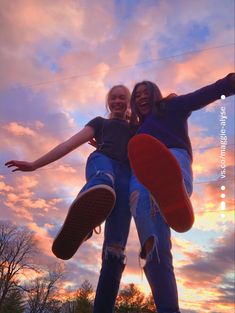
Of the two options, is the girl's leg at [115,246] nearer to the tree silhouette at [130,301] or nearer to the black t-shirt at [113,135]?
the black t-shirt at [113,135]

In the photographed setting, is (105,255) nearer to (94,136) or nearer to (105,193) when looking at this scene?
(105,193)

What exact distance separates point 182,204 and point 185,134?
63 cm

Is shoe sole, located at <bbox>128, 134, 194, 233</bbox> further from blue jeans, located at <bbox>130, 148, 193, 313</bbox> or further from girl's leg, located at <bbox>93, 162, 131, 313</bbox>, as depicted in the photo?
girl's leg, located at <bbox>93, 162, 131, 313</bbox>

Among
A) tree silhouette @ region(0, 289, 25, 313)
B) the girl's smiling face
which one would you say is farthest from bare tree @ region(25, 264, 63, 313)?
the girl's smiling face

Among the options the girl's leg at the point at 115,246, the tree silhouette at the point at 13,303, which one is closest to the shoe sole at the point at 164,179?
the girl's leg at the point at 115,246

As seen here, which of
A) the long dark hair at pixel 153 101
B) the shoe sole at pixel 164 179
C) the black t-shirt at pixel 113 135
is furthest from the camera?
the black t-shirt at pixel 113 135

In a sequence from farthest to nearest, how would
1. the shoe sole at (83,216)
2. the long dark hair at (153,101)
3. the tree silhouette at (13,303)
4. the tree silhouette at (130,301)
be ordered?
the tree silhouette at (130,301), the tree silhouette at (13,303), the long dark hair at (153,101), the shoe sole at (83,216)

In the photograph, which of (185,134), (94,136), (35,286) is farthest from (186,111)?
(35,286)

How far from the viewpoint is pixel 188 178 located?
2.06 meters

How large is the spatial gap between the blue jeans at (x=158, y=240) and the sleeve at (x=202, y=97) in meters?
0.29

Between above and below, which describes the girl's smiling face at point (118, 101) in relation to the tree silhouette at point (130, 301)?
below

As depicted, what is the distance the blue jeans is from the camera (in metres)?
1.67

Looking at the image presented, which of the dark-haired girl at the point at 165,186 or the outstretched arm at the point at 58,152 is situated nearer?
the dark-haired girl at the point at 165,186

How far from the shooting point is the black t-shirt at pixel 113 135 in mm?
2754
